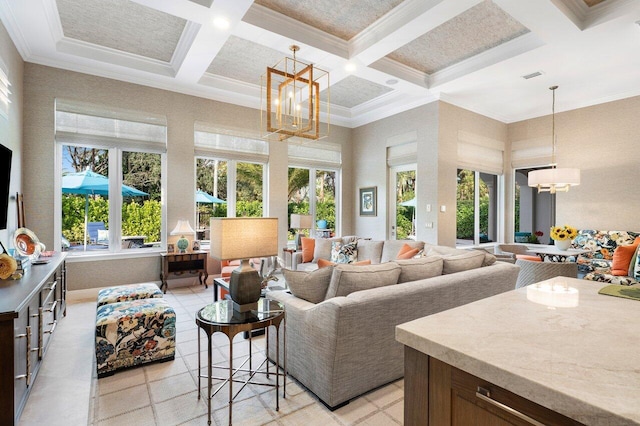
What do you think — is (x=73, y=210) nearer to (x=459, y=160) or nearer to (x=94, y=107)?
(x=94, y=107)

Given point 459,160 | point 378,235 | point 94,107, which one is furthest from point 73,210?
point 459,160

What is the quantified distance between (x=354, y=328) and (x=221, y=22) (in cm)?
334

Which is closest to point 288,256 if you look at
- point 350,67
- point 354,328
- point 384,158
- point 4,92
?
point 384,158

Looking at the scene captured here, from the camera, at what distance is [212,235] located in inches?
88.5

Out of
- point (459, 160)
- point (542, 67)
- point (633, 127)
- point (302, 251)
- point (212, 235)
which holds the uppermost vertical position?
point (542, 67)

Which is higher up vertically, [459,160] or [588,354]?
[459,160]

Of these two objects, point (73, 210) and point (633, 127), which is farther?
point (633, 127)

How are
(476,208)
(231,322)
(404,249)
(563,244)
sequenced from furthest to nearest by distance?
(476,208), (563,244), (404,249), (231,322)

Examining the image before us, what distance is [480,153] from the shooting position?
6.61 metres

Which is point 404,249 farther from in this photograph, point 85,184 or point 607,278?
point 85,184

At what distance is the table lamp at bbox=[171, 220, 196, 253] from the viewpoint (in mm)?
5258

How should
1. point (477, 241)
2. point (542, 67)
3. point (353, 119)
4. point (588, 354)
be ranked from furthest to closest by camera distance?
1. point (353, 119)
2. point (477, 241)
3. point (542, 67)
4. point (588, 354)

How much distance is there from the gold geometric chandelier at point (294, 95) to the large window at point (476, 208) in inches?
123

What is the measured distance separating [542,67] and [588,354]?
500 centimetres
